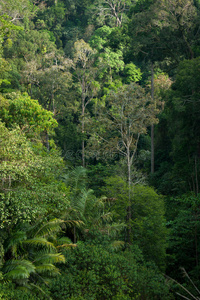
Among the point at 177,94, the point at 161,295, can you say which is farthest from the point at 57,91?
the point at 161,295

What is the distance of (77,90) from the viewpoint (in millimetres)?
33938

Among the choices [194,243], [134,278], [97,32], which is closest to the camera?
[134,278]

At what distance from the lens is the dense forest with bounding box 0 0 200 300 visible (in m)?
8.62

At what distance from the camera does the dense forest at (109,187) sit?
8.62 meters

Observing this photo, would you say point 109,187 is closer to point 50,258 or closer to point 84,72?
point 50,258

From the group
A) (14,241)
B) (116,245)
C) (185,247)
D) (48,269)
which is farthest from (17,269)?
(185,247)

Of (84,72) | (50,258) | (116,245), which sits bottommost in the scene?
(116,245)

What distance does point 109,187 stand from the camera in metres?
15.5

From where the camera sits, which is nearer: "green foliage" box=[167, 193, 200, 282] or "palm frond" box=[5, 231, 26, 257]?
Answer: "palm frond" box=[5, 231, 26, 257]

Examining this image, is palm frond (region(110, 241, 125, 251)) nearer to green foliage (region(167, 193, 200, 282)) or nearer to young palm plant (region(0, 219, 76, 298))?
young palm plant (region(0, 219, 76, 298))

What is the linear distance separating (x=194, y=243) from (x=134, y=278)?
6044 millimetres

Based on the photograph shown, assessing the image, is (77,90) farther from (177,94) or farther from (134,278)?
(134,278)

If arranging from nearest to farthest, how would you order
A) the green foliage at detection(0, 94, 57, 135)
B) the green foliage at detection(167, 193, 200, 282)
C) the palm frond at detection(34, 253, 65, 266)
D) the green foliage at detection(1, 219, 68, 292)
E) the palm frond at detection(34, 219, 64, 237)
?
the green foliage at detection(1, 219, 68, 292) → the palm frond at detection(34, 253, 65, 266) → the palm frond at detection(34, 219, 64, 237) → the green foliage at detection(167, 193, 200, 282) → the green foliage at detection(0, 94, 57, 135)

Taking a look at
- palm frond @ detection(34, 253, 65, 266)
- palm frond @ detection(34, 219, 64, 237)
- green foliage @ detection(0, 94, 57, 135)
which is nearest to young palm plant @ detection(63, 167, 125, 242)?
palm frond @ detection(34, 219, 64, 237)
